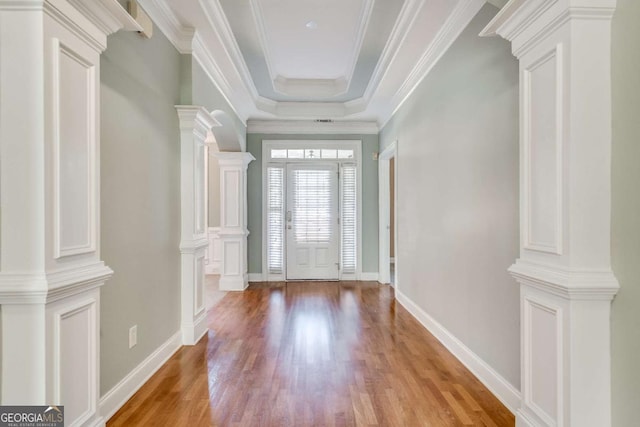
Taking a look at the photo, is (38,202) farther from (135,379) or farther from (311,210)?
(311,210)

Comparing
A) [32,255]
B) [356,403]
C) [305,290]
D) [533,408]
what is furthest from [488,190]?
[305,290]

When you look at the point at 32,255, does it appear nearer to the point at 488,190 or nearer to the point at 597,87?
the point at 597,87

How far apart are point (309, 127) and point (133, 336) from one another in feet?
15.3

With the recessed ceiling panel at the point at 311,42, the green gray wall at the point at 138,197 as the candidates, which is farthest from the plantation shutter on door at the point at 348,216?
→ the green gray wall at the point at 138,197

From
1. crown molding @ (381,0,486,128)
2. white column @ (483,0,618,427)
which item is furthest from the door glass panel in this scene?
white column @ (483,0,618,427)

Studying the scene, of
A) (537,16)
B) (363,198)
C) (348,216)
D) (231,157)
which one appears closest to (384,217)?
(363,198)

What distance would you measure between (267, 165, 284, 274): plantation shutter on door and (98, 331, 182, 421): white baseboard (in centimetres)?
324

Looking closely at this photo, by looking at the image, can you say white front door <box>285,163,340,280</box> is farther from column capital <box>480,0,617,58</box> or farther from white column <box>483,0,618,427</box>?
white column <box>483,0,618,427</box>

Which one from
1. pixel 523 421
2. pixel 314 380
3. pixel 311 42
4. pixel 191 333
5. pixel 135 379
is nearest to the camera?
pixel 523 421

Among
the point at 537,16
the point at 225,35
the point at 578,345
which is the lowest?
the point at 578,345

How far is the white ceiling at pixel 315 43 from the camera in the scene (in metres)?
2.93

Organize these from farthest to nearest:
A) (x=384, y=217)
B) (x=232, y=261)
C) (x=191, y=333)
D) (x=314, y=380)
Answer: (x=384, y=217) < (x=232, y=261) < (x=191, y=333) < (x=314, y=380)

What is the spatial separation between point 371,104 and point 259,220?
2.67m

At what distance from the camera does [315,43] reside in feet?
13.1
